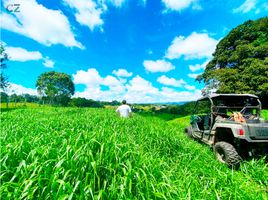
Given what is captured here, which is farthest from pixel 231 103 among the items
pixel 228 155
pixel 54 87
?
pixel 54 87

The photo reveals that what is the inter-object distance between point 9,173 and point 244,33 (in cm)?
3347

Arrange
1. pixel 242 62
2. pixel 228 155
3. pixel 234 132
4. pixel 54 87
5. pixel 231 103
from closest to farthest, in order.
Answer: pixel 228 155
pixel 234 132
pixel 231 103
pixel 242 62
pixel 54 87

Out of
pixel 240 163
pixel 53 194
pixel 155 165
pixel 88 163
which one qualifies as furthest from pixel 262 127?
pixel 53 194

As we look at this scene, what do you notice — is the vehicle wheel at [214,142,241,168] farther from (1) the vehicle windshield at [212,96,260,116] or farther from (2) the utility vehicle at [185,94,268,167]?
(1) the vehicle windshield at [212,96,260,116]

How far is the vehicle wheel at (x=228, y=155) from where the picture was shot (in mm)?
5234

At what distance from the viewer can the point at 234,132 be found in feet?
18.1

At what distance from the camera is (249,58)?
2519 centimetres

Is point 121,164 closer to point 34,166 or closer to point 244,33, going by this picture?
point 34,166

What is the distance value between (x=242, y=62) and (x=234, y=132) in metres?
24.5

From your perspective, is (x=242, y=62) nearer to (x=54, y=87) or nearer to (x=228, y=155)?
(x=228, y=155)

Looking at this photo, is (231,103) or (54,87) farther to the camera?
(54,87)

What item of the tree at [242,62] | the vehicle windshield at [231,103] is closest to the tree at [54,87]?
the tree at [242,62]

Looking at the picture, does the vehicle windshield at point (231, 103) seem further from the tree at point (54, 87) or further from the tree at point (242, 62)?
the tree at point (54, 87)

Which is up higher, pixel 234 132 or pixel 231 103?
pixel 231 103
